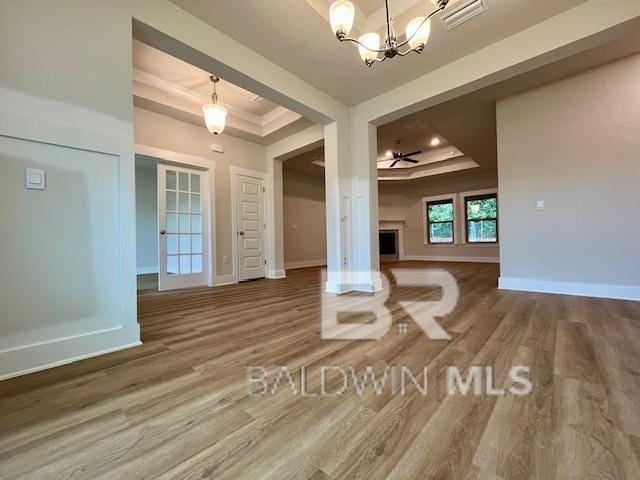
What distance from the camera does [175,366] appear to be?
4.95ft

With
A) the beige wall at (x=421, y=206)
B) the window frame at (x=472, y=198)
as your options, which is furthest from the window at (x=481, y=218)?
the beige wall at (x=421, y=206)

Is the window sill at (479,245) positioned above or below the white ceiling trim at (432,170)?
below

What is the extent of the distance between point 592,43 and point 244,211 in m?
4.76

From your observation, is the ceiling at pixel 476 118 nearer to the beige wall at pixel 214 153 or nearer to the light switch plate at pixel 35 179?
the beige wall at pixel 214 153

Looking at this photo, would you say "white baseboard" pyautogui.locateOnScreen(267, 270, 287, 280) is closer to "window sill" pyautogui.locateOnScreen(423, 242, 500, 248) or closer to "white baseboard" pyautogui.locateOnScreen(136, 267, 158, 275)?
"white baseboard" pyautogui.locateOnScreen(136, 267, 158, 275)

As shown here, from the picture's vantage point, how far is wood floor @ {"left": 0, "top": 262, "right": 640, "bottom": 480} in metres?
0.82

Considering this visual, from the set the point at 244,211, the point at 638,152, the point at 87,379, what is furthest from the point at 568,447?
the point at 244,211

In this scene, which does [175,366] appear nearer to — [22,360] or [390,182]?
[22,360]

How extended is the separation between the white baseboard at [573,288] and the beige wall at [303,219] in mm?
4846

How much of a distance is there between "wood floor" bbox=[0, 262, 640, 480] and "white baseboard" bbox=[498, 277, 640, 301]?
1.34 m

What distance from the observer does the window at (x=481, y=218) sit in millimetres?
7633

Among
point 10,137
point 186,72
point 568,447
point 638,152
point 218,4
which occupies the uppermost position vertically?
point 186,72

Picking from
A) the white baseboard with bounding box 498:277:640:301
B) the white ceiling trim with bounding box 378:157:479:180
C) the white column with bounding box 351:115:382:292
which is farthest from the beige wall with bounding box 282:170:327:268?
the white baseboard with bounding box 498:277:640:301

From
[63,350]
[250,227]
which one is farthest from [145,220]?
[63,350]
